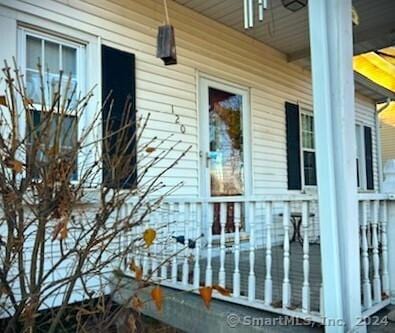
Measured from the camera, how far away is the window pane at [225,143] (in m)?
5.15

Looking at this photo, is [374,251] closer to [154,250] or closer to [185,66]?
[154,250]

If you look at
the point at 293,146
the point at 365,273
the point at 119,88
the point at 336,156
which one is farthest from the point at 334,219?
the point at 293,146

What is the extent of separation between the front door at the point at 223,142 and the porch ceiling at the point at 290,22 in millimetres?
851

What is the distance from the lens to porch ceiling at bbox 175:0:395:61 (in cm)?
474

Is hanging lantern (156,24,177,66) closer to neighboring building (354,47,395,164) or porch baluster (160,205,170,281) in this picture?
porch baluster (160,205,170,281)

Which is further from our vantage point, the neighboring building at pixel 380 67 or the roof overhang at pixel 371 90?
the neighboring building at pixel 380 67

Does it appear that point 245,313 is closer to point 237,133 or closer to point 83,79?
point 83,79

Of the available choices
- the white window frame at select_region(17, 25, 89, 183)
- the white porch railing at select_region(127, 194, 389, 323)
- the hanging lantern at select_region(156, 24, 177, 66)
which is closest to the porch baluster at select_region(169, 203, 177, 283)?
the white porch railing at select_region(127, 194, 389, 323)

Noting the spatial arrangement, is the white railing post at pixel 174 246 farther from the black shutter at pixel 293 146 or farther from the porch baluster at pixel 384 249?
the black shutter at pixel 293 146

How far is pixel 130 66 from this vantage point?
4.14 m

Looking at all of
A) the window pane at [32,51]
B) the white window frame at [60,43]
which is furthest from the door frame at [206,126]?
the window pane at [32,51]

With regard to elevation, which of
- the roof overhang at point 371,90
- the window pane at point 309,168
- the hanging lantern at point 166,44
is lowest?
the window pane at point 309,168

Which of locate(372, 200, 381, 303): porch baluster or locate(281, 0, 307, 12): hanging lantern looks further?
locate(281, 0, 307, 12): hanging lantern

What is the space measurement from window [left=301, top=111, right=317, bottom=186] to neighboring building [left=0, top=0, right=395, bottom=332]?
0.02 metres
